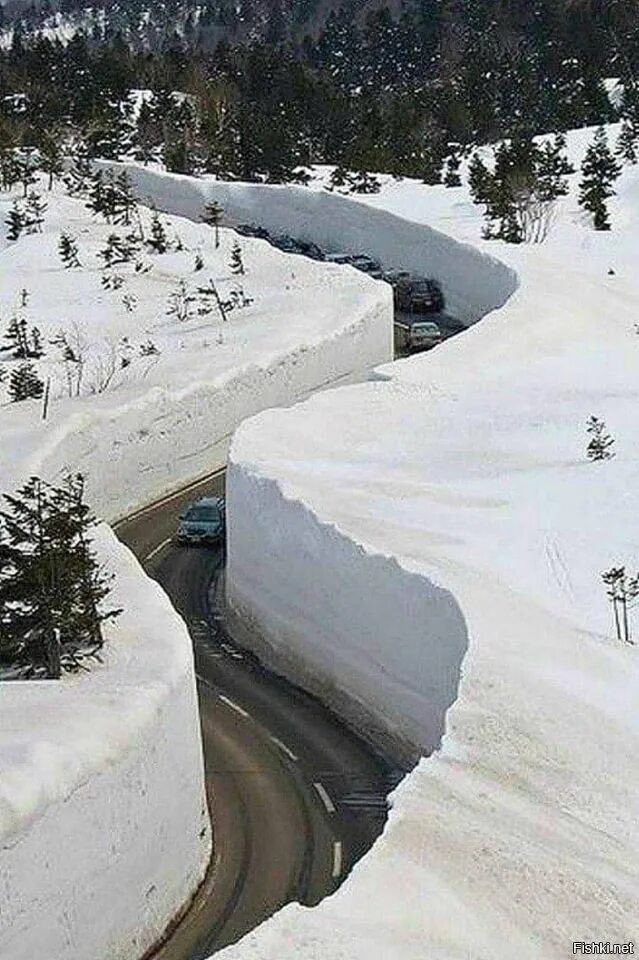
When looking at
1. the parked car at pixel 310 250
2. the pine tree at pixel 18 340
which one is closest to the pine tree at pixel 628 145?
the parked car at pixel 310 250

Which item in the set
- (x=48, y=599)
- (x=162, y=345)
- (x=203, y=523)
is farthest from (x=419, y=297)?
(x=48, y=599)

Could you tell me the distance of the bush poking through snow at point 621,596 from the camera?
2396 cm

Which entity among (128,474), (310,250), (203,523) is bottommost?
(310,250)

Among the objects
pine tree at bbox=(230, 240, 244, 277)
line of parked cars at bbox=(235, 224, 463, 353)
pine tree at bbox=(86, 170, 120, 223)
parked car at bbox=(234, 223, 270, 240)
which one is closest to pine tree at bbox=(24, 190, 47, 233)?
pine tree at bbox=(86, 170, 120, 223)

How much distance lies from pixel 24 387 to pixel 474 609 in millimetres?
24629

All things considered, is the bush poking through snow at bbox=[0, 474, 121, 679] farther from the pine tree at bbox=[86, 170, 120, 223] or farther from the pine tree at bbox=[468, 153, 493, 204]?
the pine tree at bbox=[86, 170, 120, 223]

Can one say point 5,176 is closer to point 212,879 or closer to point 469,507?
point 469,507

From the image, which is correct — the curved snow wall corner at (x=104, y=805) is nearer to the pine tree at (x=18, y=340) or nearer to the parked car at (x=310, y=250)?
the pine tree at (x=18, y=340)

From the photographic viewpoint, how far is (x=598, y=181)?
233 ft

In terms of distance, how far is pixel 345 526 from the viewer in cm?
2731

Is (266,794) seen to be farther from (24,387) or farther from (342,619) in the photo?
(24,387)

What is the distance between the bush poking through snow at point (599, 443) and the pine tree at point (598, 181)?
1425 inches

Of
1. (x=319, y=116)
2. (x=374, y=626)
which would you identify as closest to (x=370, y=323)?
(x=374, y=626)

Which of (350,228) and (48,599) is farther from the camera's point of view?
(350,228)
